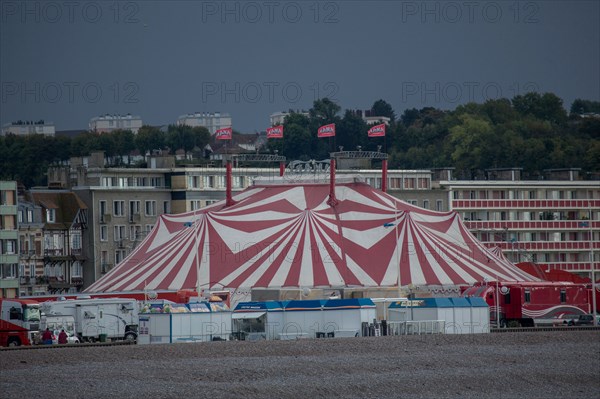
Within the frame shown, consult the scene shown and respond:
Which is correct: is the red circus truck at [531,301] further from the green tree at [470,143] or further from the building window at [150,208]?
the green tree at [470,143]

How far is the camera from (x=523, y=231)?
325ft

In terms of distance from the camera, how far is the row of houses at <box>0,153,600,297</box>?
83062mm

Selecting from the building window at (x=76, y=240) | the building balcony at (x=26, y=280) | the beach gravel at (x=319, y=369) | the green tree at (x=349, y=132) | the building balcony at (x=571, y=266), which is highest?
the green tree at (x=349, y=132)

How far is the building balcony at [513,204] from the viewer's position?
98.1 meters

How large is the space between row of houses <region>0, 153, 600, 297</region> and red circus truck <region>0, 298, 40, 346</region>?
18.2m

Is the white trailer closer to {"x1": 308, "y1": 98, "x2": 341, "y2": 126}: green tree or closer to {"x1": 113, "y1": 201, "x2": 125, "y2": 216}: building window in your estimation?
{"x1": 113, "y1": 201, "x2": 125, "y2": 216}: building window

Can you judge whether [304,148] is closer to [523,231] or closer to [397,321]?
[523,231]

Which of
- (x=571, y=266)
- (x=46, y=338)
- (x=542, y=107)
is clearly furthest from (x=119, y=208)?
(x=542, y=107)

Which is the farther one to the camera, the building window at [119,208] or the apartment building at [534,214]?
the apartment building at [534,214]

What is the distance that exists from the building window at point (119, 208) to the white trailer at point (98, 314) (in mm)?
31501

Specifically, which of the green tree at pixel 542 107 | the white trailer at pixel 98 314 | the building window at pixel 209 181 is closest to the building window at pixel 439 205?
the building window at pixel 209 181

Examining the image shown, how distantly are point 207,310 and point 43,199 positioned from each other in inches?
1443

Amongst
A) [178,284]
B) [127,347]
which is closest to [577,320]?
[178,284]

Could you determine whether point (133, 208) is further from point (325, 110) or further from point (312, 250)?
point (325, 110)
